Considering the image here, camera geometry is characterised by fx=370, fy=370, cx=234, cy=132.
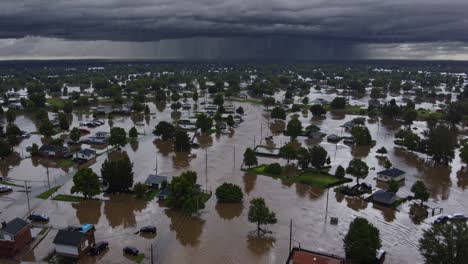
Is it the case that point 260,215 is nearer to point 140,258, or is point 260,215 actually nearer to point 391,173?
point 140,258

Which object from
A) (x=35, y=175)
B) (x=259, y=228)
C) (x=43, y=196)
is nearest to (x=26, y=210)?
(x=43, y=196)

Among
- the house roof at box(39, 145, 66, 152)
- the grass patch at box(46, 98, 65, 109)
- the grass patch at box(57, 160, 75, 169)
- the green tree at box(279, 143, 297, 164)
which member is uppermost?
the green tree at box(279, 143, 297, 164)

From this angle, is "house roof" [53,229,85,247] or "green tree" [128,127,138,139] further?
"green tree" [128,127,138,139]

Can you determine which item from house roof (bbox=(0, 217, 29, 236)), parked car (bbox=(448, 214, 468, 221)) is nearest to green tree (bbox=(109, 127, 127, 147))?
house roof (bbox=(0, 217, 29, 236))

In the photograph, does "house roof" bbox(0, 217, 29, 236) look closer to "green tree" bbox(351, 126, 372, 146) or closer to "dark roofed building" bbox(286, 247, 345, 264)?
"dark roofed building" bbox(286, 247, 345, 264)

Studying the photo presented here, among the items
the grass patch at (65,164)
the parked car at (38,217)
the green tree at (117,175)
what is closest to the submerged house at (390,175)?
the green tree at (117,175)

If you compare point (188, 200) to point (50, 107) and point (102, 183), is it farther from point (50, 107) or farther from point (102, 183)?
point (50, 107)

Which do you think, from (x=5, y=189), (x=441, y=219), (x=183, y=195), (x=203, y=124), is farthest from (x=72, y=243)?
(x=203, y=124)
